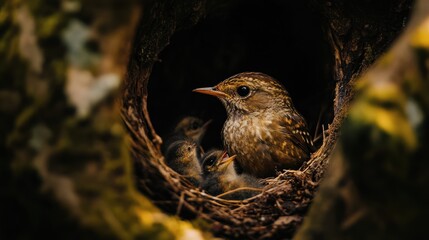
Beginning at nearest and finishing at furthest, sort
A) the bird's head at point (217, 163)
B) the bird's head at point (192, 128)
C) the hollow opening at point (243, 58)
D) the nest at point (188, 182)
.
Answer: the nest at point (188, 182)
the bird's head at point (217, 163)
the hollow opening at point (243, 58)
the bird's head at point (192, 128)

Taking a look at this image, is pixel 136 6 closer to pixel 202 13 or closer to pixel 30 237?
pixel 30 237

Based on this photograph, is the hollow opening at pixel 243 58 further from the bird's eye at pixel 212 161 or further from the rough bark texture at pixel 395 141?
the rough bark texture at pixel 395 141

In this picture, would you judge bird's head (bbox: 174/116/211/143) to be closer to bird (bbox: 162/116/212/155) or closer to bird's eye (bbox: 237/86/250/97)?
bird (bbox: 162/116/212/155)

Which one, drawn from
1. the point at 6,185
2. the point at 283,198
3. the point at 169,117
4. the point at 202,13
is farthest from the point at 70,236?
the point at 169,117

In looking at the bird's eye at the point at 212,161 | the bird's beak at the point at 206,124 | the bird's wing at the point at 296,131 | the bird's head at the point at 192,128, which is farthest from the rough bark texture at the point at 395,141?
the bird's beak at the point at 206,124

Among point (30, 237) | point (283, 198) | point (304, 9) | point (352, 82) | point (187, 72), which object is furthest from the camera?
point (187, 72)
